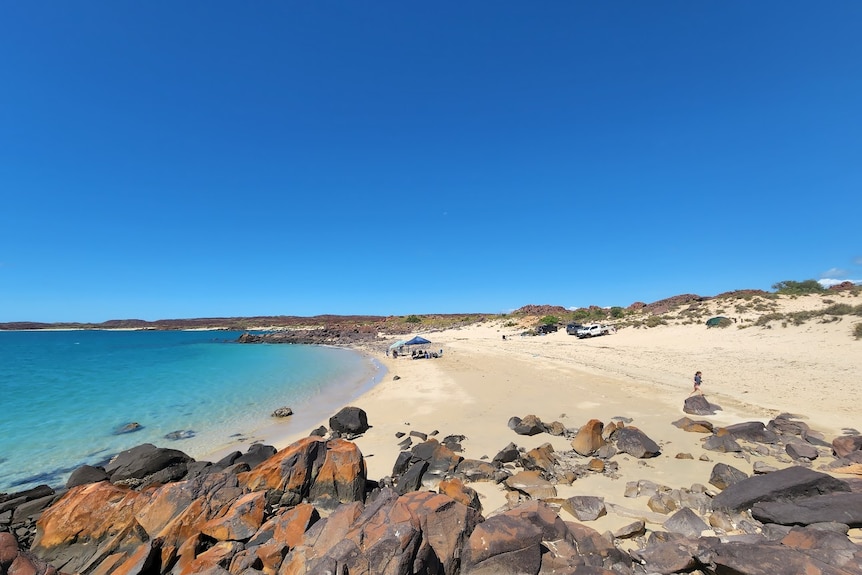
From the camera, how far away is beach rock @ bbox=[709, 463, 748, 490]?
23.0ft

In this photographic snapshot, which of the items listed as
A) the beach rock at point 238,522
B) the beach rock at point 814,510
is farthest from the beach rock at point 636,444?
the beach rock at point 238,522

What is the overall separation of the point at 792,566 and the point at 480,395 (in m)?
13.2

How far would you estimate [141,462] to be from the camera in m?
10.0

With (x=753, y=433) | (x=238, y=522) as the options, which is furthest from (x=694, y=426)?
(x=238, y=522)

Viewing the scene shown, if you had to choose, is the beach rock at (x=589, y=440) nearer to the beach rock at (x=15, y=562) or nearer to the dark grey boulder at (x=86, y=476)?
the beach rock at (x=15, y=562)

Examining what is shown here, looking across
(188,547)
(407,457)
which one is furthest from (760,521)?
(188,547)

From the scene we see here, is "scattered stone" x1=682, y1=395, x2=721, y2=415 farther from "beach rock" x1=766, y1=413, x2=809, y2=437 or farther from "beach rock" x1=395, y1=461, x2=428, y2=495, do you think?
"beach rock" x1=395, y1=461, x2=428, y2=495

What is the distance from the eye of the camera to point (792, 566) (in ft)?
12.6

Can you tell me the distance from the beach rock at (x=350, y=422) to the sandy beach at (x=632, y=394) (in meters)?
0.56

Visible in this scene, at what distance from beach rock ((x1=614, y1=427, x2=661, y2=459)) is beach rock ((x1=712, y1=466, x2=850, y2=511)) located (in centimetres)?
261

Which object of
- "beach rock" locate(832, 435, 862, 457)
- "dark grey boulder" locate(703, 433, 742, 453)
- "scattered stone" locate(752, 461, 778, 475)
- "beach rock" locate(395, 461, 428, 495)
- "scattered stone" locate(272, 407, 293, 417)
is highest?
"beach rock" locate(832, 435, 862, 457)

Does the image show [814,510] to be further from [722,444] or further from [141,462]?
[141,462]

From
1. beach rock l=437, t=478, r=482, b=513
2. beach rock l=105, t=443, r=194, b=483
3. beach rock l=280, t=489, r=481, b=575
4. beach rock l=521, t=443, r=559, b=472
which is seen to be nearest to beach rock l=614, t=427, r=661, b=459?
beach rock l=521, t=443, r=559, b=472

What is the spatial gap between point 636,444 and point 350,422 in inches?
345
